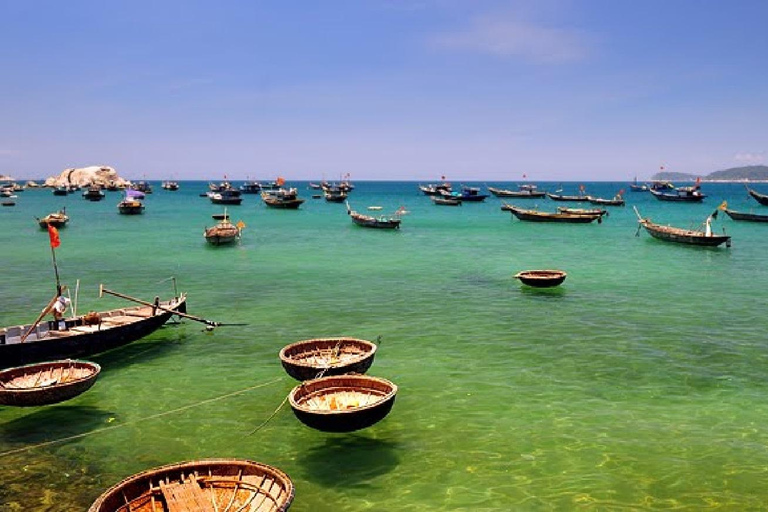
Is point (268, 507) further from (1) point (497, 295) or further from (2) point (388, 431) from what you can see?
(1) point (497, 295)

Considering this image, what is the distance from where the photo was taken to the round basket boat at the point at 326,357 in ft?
49.4

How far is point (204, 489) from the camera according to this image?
10.0 m

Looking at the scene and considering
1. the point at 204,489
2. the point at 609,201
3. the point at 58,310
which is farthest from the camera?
the point at 609,201

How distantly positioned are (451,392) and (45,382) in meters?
11.4

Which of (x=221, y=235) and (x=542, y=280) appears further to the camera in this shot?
(x=221, y=235)

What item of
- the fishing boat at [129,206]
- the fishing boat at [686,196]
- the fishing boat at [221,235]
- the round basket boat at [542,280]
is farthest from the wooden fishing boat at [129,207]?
the fishing boat at [686,196]

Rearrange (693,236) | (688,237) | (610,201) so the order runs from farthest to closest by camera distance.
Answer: (610,201)
(688,237)
(693,236)

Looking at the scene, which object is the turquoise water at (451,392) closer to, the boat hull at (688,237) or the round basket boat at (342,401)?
the round basket boat at (342,401)

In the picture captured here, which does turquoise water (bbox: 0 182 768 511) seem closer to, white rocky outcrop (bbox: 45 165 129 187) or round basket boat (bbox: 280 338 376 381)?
round basket boat (bbox: 280 338 376 381)

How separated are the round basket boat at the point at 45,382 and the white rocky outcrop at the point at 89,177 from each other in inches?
7662

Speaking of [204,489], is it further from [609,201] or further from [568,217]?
[609,201]

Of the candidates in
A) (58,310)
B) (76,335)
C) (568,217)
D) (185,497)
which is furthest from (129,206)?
(185,497)

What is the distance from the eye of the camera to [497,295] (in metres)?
29.1

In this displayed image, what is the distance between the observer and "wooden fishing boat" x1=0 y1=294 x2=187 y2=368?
56.2ft
